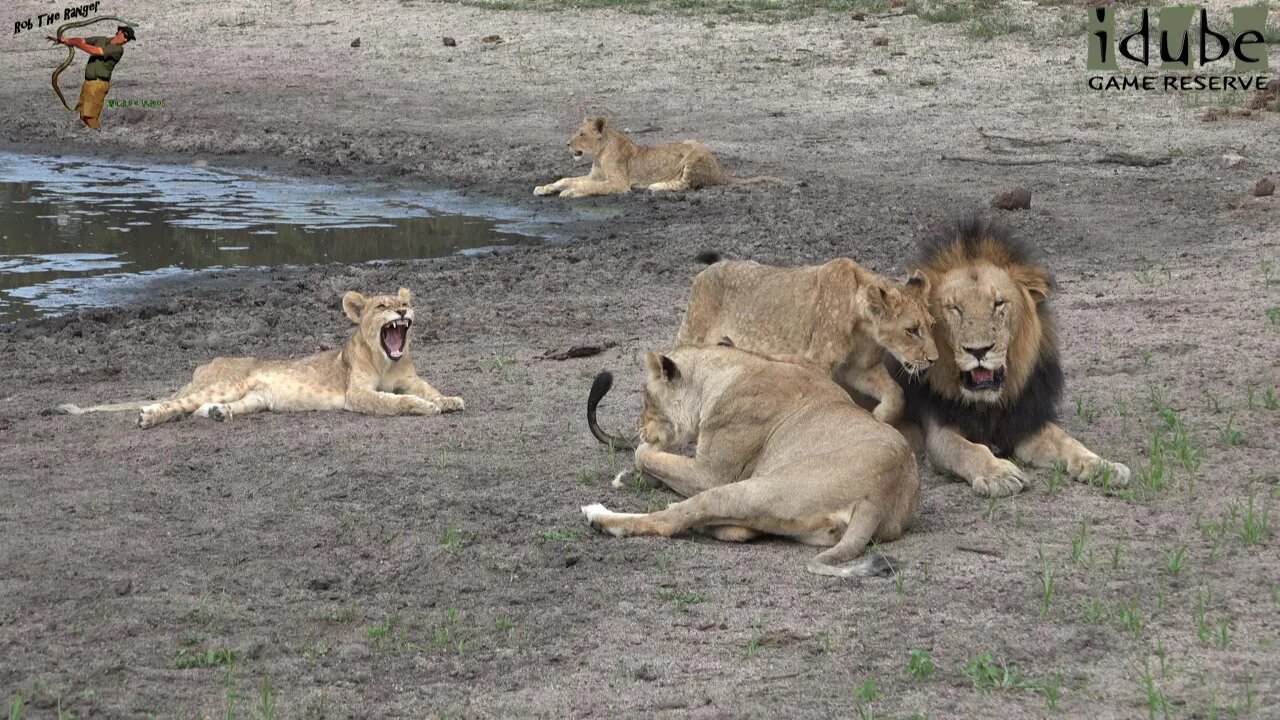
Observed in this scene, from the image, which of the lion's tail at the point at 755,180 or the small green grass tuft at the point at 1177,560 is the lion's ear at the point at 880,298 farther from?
the lion's tail at the point at 755,180

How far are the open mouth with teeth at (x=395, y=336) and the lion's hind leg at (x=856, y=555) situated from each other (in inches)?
127

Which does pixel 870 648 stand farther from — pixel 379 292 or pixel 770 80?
pixel 770 80

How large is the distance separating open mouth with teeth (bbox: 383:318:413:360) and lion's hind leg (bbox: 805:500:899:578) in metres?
3.22

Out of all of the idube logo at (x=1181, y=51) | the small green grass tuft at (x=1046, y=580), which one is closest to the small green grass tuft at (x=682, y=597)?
the small green grass tuft at (x=1046, y=580)

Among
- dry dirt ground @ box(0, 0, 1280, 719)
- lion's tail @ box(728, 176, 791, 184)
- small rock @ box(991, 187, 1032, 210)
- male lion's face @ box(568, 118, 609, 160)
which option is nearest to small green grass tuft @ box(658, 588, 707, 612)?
dry dirt ground @ box(0, 0, 1280, 719)

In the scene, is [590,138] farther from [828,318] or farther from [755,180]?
[828,318]

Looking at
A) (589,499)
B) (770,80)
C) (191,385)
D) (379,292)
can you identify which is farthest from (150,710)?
(770,80)

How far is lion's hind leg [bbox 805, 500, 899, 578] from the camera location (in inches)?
194

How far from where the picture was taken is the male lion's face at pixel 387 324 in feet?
25.9

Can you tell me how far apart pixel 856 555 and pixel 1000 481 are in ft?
3.26

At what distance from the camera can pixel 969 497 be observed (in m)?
5.93

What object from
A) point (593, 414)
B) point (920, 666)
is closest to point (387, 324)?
point (593, 414)

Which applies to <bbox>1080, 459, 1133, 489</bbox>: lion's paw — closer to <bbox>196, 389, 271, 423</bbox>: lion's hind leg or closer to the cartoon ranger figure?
<bbox>196, 389, 271, 423</bbox>: lion's hind leg

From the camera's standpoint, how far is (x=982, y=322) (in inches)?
238
